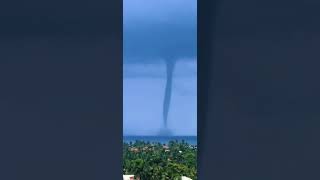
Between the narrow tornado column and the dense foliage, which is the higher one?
the narrow tornado column

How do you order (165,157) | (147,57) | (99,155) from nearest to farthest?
1. (99,155)
2. (165,157)
3. (147,57)

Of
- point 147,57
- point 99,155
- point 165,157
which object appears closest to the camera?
point 99,155

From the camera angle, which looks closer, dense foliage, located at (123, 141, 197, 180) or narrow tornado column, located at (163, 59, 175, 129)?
dense foliage, located at (123, 141, 197, 180)

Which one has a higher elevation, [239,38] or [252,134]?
[239,38]

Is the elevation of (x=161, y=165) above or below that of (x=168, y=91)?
below

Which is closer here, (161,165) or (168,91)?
(161,165)

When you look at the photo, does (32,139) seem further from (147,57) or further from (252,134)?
(147,57)

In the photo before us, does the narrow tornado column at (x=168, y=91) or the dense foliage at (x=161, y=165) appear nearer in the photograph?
the dense foliage at (x=161, y=165)

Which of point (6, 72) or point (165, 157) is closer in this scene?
point (6, 72)

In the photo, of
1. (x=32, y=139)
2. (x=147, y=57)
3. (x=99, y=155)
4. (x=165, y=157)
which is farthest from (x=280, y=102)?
(x=147, y=57)

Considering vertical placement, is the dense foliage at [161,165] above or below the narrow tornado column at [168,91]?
below

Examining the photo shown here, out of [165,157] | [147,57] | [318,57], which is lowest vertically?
[165,157]
